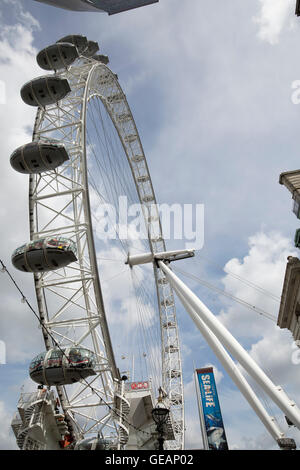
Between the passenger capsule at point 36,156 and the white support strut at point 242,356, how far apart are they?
14973mm

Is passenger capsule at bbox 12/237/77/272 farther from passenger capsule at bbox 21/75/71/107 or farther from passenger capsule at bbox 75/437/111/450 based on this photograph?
passenger capsule at bbox 21/75/71/107

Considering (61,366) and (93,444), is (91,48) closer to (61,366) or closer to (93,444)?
(61,366)

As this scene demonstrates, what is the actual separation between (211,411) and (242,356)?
112 ft

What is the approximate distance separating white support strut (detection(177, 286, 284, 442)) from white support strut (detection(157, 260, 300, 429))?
48 cm

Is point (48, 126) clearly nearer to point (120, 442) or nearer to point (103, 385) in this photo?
point (103, 385)

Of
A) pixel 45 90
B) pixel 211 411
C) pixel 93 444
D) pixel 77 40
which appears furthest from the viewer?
pixel 211 411

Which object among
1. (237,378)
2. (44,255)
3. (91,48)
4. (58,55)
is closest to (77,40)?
(91,48)

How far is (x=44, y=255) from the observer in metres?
23.2

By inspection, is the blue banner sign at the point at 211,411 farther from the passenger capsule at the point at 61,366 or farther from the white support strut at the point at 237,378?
the white support strut at the point at 237,378

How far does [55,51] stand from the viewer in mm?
33562

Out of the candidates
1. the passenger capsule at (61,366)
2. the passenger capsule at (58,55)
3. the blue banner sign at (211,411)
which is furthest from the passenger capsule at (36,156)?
the blue banner sign at (211,411)

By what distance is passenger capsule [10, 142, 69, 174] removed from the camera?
85.9 feet
